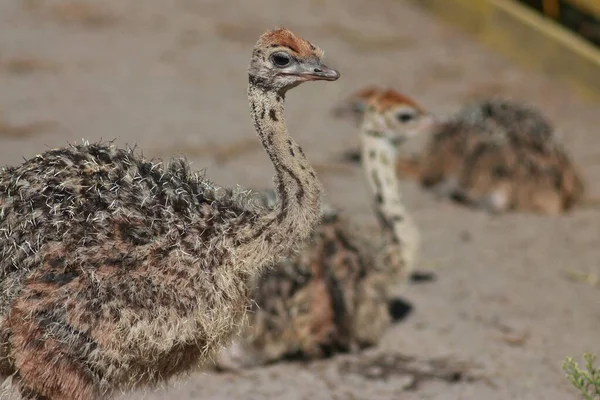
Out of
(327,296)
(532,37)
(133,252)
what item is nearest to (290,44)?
(133,252)

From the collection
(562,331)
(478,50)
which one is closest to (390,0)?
(478,50)

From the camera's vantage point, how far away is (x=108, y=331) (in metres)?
4.52

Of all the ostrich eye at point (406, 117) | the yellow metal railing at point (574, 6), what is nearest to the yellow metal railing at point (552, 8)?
the yellow metal railing at point (574, 6)

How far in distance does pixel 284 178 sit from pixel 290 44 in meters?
0.58

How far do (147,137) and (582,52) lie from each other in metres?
4.98

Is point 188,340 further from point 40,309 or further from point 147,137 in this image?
point 147,137

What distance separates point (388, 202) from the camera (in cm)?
736

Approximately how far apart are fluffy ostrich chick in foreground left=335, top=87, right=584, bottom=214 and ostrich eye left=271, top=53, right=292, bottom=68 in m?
4.35

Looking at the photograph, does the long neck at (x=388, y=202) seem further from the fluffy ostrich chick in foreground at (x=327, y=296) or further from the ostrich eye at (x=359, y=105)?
the ostrich eye at (x=359, y=105)

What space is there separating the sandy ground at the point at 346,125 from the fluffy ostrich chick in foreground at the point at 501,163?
15 cm

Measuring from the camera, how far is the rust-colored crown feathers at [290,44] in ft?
15.9

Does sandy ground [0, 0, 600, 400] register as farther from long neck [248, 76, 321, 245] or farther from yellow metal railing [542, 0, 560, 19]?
long neck [248, 76, 321, 245]

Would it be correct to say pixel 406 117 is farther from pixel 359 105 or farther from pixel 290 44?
pixel 290 44

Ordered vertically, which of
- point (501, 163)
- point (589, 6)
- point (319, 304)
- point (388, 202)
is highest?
point (589, 6)
